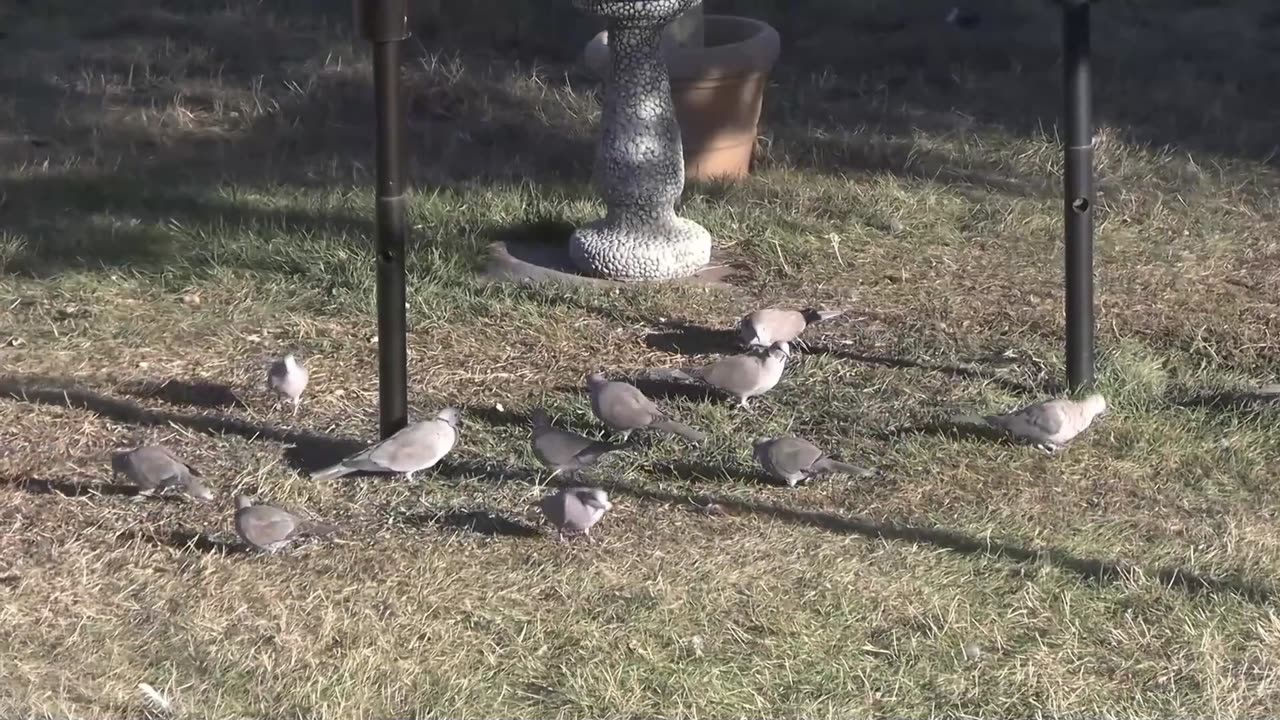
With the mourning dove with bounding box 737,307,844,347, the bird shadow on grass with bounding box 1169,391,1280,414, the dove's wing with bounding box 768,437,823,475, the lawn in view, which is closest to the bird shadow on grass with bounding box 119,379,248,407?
the lawn

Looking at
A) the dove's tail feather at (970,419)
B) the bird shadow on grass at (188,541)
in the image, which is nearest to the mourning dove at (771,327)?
the dove's tail feather at (970,419)

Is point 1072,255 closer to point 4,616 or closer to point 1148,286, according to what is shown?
point 1148,286

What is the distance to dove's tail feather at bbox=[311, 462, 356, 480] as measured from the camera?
473 cm

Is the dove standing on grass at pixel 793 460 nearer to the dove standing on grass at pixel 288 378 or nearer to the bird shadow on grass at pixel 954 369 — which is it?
the bird shadow on grass at pixel 954 369

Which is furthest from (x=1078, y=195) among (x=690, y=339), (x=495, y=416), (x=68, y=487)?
(x=68, y=487)

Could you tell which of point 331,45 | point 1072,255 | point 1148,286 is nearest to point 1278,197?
point 1148,286

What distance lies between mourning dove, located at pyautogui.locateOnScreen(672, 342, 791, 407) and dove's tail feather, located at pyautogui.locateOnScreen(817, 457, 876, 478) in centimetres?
44

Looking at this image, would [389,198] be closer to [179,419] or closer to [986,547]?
[179,419]

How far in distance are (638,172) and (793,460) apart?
195 centimetres

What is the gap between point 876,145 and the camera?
317 inches

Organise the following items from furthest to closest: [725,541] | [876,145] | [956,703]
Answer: [876,145] → [725,541] → [956,703]

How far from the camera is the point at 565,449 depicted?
185 inches

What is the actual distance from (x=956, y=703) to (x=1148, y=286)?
3065 millimetres

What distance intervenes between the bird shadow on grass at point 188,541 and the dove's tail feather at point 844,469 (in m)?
1.68
